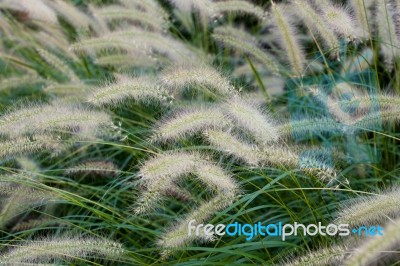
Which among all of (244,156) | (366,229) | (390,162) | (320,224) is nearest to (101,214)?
(244,156)

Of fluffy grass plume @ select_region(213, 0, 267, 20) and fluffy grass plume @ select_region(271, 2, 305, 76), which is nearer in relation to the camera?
fluffy grass plume @ select_region(271, 2, 305, 76)

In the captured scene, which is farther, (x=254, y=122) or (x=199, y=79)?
(x=199, y=79)

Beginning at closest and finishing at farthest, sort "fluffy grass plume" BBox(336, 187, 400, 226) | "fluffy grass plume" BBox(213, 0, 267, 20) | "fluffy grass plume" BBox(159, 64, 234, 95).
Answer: "fluffy grass plume" BBox(336, 187, 400, 226), "fluffy grass plume" BBox(159, 64, 234, 95), "fluffy grass plume" BBox(213, 0, 267, 20)

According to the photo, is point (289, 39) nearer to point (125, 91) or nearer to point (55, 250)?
point (125, 91)

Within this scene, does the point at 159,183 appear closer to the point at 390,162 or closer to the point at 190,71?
the point at 190,71

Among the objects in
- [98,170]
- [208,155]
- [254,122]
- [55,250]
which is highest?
[254,122]

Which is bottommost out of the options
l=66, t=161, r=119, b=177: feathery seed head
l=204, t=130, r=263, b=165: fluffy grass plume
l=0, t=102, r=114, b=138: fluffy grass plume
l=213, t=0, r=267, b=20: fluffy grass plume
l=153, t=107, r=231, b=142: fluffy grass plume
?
l=66, t=161, r=119, b=177: feathery seed head

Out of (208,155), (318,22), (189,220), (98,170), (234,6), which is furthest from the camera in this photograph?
(234,6)

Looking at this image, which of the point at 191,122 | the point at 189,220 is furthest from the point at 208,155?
the point at 189,220

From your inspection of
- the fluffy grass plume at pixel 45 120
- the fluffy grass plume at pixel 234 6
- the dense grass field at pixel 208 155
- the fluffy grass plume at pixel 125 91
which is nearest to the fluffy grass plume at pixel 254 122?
the dense grass field at pixel 208 155

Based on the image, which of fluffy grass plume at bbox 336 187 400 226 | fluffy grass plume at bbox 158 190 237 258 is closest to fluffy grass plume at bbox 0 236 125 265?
fluffy grass plume at bbox 158 190 237 258

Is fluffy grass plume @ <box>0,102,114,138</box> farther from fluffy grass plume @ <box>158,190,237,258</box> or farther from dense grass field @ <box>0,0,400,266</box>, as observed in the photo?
fluffy grass plume @ <box>158,190,237,258</box>
